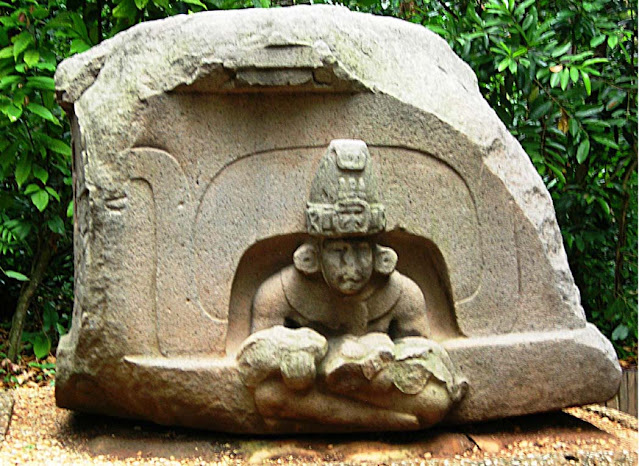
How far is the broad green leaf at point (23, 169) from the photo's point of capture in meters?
4.40

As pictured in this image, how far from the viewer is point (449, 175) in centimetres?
336

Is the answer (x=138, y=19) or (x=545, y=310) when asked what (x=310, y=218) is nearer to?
(x=545, y=310)

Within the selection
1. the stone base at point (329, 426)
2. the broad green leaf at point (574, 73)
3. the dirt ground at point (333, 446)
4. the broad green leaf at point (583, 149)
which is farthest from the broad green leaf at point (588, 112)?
the dirt ground at point (333, 446)

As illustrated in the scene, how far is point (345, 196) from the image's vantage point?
3133 mm

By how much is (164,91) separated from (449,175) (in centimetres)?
108

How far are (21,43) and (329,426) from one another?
2.35 metres

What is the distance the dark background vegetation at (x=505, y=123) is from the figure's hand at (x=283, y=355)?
1726 millimetres

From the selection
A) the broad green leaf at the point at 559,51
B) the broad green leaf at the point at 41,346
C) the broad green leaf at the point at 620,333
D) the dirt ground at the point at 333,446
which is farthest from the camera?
the broad green leaf at the point at 620,333

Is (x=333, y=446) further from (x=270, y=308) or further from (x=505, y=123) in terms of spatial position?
(x=505, y=123)

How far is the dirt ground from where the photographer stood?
324 centimetres

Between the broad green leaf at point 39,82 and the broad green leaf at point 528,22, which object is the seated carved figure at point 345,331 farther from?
the broad green leaf at point 528,22

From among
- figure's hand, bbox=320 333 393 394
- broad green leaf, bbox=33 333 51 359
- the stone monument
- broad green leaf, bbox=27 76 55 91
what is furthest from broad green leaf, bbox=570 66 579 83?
broad green leaf, bbox=33 333 51 359

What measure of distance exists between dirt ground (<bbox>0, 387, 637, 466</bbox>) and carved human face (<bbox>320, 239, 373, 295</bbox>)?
23.6 inches

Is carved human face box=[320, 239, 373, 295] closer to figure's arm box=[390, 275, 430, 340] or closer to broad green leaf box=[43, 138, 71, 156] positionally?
figure's arm box=[390, 275, 430, 340]
